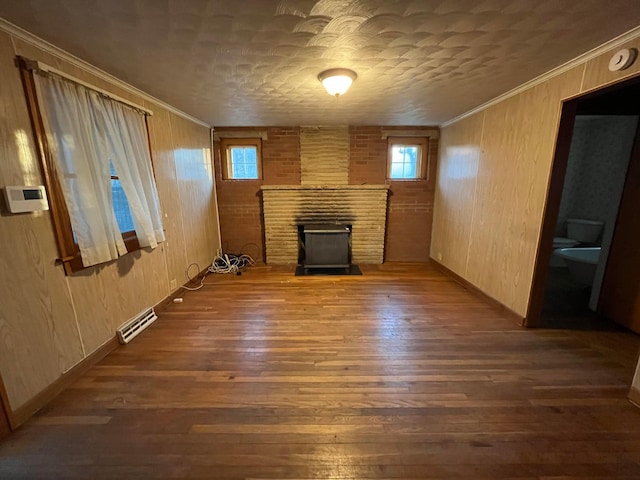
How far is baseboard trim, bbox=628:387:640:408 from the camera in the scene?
4.98 feet

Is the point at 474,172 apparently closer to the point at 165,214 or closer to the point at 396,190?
the point at 396,190

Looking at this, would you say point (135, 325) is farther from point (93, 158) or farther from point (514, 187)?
point (514, 187)

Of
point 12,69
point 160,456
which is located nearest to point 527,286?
point 160,456

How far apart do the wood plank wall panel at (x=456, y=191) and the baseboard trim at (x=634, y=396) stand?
6.17 ft

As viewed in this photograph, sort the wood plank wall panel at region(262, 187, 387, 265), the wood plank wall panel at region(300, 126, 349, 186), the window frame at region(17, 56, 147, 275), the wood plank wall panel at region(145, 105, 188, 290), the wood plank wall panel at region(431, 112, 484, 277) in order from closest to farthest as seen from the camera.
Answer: the window frame at region(17, 56, 147, 275) < the wood plank wall panel at region(145, 105, 188, 290) < the wood plank wall panel at region(431, 112, 484, 277) < the wood plank wall panel at region(300, 126, 349, 186) < the wood plank wall panel at region(262, 187, 387, 265)

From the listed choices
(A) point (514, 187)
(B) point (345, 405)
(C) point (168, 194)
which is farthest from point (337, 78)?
(B) point (345, 405)

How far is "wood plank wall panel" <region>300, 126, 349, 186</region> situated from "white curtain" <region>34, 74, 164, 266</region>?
7.72ft

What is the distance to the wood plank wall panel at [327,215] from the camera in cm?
424

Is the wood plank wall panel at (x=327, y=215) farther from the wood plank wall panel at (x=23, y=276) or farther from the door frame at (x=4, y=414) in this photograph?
the door frame at (x=4, y=414)

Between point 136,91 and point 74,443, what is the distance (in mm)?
2697

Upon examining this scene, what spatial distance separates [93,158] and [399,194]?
12.7 feet

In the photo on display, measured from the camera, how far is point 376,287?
133 inches

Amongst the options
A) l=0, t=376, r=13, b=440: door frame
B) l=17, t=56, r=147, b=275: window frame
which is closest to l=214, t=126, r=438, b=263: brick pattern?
l=17, t=56, r=147, b=275: window frame

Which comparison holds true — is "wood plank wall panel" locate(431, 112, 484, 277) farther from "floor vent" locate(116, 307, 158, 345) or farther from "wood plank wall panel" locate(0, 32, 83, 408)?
"wood plank wall panel" locate(0, 32, 83, 408)
